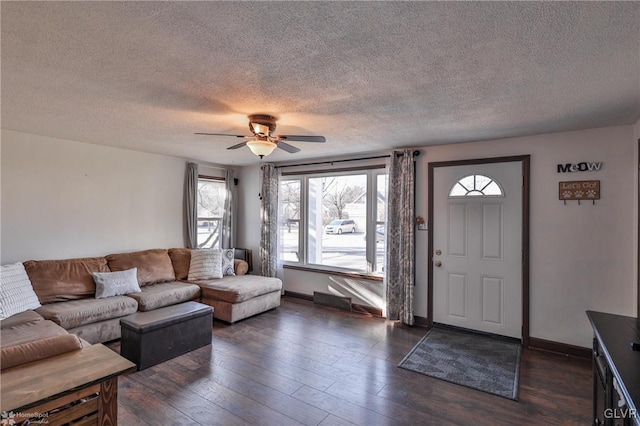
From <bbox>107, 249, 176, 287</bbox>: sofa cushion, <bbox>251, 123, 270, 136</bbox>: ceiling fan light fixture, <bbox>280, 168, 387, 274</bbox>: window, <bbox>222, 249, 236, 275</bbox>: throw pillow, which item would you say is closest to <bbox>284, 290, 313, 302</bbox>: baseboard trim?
<bbox>280, 168, 387, 274</bbox>: window

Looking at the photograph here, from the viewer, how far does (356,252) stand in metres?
5.24

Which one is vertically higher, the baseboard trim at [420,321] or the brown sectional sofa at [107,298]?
the brown sectional sofa at [107,298]

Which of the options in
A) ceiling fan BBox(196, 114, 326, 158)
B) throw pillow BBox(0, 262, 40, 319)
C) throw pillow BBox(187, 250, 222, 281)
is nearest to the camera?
ceiling fan BBox(196, 114, 326, 158)

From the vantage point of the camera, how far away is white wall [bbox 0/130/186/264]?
12.3 ft

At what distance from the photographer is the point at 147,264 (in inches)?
183

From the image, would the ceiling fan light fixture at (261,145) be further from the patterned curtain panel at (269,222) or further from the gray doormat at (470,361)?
the patterned curtain panel at (269,222)

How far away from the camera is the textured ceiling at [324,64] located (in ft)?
4.88

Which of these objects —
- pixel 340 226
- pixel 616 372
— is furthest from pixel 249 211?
pixel 616 372

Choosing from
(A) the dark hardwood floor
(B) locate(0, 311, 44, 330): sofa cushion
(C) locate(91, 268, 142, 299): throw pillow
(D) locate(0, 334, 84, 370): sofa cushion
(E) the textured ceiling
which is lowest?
(A) the dark hardwood floor

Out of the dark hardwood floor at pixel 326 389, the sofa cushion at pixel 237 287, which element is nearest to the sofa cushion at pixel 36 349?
the dark hardwood floor at pixel 326 389

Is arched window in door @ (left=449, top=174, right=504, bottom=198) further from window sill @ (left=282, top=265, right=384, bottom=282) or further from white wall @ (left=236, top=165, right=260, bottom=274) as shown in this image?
white wall @ (left=236, top=165, right=260, bottom=274)

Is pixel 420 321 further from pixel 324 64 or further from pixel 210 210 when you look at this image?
pixel 210 210
